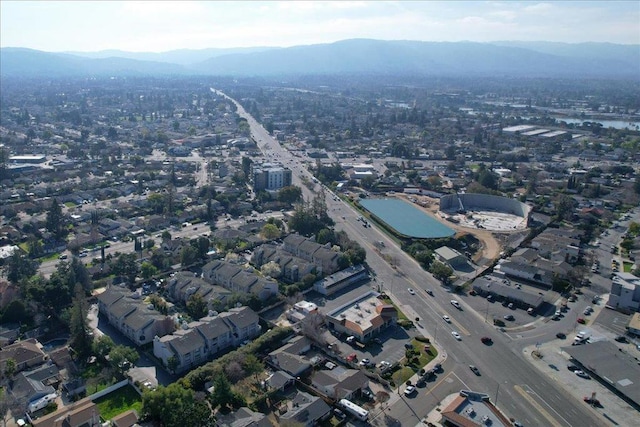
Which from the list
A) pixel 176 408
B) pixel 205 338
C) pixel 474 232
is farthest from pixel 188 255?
pixel 474 232

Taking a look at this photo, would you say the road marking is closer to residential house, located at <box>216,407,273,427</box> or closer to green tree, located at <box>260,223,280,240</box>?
residential house, located at <box>216,407,273,427</box>

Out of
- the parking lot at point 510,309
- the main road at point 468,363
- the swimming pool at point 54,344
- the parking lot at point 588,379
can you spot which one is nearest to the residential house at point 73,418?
the swimming pool at point 54,344

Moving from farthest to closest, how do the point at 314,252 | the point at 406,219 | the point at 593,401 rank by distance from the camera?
the point at 406,219, the point at 314,252, the point at 593,401

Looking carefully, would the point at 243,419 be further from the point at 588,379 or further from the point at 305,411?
the point at 588,379

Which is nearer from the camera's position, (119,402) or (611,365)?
(119,402)

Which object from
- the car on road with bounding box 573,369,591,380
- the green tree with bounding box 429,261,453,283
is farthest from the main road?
the car on road with bounding box 573,369,591,380

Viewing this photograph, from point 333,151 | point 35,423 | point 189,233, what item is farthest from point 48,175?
point 35,423

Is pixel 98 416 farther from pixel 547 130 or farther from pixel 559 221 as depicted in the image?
pixel 547 130
